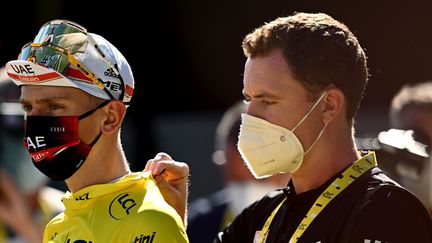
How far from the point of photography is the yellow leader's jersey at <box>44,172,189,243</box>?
403 cm

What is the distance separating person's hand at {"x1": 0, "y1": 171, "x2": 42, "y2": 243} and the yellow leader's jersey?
2.35m

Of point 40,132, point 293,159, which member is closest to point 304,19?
point 293,159

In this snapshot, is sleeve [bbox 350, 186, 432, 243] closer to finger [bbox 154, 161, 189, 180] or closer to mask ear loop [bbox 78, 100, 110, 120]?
finger [bbox 154, 161, 189, 180]

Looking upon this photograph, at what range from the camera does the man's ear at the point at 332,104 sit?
4238mm

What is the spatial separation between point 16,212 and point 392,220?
3.64 metres

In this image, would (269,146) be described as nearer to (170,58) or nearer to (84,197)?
(84,197)

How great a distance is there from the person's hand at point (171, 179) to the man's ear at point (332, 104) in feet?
2.45

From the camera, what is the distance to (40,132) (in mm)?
4375

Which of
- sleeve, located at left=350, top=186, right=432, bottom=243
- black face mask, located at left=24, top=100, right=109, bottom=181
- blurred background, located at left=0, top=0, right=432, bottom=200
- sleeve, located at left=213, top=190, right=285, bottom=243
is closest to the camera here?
sleeve, located at left=350, top=186, right=432, bottom=243

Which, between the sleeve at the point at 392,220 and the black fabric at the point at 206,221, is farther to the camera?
the black fabric at the point at 206,221

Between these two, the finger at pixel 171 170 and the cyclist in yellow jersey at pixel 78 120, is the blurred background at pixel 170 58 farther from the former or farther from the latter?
the cyclist in yellow jersey at pixel 78 120

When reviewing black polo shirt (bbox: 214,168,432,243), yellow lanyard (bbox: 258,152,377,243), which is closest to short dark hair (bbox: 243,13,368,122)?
yellow lanyard (bbox: 258,152,377,243)

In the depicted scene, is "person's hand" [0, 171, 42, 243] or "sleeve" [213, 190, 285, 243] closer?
"sleeve" [213, 190, 285, 243]

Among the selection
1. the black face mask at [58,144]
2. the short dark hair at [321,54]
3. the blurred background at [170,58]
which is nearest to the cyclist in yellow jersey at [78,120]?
the black face mask at [58,144]
